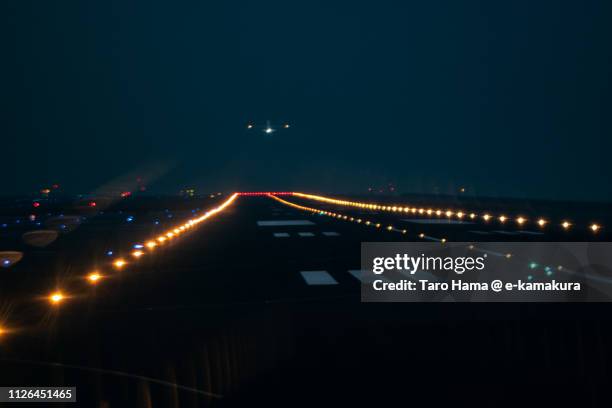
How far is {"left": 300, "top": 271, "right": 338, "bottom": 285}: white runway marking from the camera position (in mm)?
16136

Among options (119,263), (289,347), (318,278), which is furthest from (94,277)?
(289,347)

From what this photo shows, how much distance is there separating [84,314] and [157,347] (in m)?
3.54

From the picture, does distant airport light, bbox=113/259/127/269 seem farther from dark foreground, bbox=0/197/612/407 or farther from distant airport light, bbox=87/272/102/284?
dark foreground, bbox=0/197/612/407

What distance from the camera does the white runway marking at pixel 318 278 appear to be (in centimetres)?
1614

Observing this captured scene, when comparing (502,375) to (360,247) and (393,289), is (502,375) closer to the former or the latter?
(393,289)

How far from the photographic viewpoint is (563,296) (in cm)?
1348

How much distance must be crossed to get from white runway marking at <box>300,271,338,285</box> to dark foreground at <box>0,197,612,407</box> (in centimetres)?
27

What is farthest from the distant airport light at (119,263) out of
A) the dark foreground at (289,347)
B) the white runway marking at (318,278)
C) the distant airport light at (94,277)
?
the white runway marking at (318,278)

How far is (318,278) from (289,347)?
8.34 metres

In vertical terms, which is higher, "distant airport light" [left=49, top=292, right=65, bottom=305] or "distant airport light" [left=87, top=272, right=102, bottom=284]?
"distant airport light" [left=87, top=272, right=102, bottom=284]

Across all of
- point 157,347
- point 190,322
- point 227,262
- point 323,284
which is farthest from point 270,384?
point 227,262

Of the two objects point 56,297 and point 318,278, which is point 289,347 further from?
point 318,278

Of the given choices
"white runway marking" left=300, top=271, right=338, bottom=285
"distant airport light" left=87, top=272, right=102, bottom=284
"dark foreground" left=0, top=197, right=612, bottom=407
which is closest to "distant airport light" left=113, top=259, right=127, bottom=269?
"distant airport light" left=87, top=272, right=102, bottom=284

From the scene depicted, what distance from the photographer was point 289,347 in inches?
343
